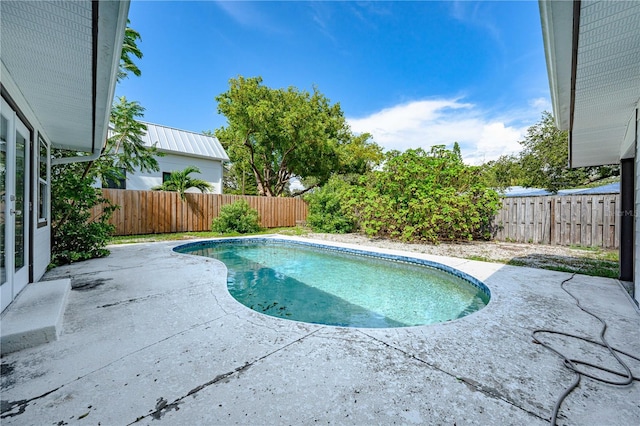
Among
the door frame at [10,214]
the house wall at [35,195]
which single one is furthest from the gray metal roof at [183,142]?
the door frame at [10,214]

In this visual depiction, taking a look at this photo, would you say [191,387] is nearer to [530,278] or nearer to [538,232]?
[530,278]

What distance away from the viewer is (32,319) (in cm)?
219

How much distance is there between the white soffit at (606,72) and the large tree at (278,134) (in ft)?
42.8

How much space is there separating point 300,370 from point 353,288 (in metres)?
2.92

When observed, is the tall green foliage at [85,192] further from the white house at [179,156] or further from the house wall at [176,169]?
the white house at [179,156]

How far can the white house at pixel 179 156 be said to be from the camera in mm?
12727

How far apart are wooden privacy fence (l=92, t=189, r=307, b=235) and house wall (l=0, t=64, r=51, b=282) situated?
15.2ft

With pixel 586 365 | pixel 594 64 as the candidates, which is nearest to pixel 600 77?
pixel 594 64

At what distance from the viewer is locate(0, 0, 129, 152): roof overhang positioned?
5.34 ft

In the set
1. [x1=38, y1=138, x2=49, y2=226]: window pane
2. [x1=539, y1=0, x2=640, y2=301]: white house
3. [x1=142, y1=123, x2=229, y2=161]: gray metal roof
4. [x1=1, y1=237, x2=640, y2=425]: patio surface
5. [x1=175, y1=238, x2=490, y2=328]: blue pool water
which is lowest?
[x1=175, y1=238, x2=490, y2=328]: blue pool water

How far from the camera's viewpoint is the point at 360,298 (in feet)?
13.4

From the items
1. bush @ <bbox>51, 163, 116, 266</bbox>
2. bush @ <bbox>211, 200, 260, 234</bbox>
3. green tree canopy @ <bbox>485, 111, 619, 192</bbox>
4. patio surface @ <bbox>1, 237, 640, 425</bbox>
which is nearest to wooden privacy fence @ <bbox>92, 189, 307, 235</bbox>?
bush @ <bbox>211, 200, 260, 234</bbox>

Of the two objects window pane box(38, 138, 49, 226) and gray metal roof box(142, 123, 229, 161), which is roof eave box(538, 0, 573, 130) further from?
gray metal roof box(142, 123, 229, 161)

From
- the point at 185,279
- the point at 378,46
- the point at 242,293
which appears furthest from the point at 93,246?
the point at 378,46
